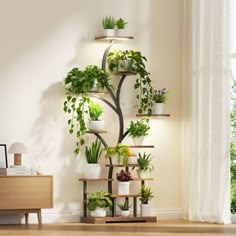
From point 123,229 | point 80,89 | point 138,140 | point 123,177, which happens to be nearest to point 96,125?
point 80,89

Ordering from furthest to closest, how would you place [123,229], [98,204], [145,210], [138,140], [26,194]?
[138,140] < [145,210] < [98,204] < [26,194] < [123,229]

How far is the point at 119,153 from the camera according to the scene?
921cm

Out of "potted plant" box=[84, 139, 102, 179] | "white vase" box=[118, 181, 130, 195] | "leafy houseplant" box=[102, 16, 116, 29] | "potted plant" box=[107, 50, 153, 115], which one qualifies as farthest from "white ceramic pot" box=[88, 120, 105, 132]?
"leafy houseplant" box=[102, 16, 116, 29]

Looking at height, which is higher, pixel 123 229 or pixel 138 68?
pixel 138 68

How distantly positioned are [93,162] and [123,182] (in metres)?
0.39

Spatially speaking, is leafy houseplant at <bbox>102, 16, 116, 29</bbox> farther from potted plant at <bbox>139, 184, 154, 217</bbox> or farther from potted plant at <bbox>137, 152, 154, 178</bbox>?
potted plant at <bbox>139, 184, 154, 217</bbox>

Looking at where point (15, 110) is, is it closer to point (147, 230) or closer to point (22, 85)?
point (22, 85)

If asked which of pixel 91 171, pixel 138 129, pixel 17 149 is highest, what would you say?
pixel 138 129

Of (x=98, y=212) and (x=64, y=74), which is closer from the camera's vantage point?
(x=98, y=212)

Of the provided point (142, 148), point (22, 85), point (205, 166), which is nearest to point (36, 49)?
point (22, 85)

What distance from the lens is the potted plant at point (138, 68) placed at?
9328 mm

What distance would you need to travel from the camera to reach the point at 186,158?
31.3 ft

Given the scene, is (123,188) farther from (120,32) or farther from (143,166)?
(120,32)

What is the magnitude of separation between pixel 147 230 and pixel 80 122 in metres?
1.51
